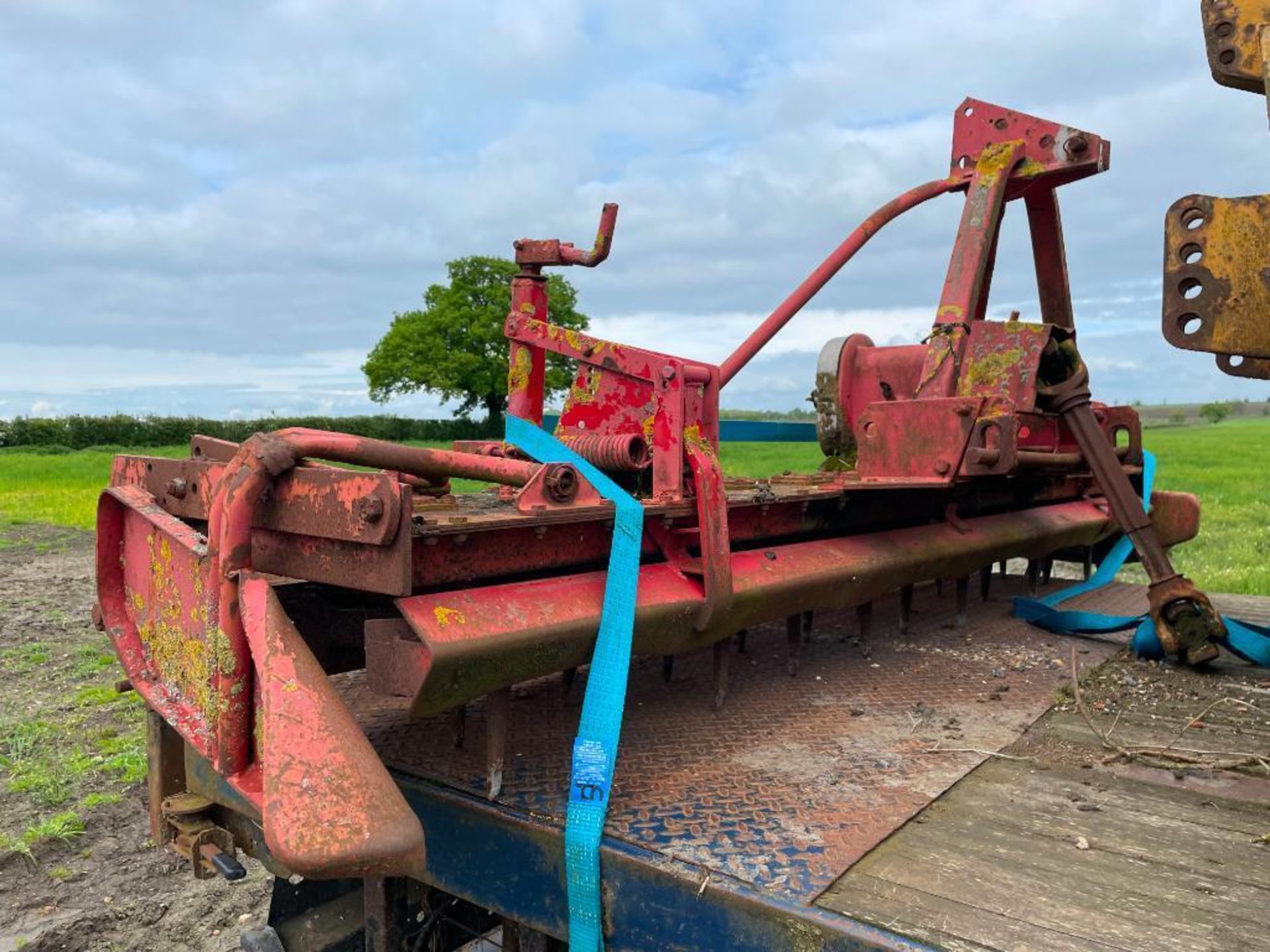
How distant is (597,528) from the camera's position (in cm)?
240

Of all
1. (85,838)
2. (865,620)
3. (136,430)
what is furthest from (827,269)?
(136,430)

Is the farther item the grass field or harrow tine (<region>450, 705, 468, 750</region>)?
the grass field

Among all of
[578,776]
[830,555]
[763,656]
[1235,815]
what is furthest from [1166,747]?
[578,776]

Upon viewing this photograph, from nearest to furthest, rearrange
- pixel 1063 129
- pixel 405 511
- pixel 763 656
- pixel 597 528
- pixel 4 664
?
1. pixel 405 511
2. pixel 597 528
3. pixel 763 656
4. pixel 1063 129
5. pixel 4 664

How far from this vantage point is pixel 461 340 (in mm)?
40906

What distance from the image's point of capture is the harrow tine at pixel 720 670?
2740mm

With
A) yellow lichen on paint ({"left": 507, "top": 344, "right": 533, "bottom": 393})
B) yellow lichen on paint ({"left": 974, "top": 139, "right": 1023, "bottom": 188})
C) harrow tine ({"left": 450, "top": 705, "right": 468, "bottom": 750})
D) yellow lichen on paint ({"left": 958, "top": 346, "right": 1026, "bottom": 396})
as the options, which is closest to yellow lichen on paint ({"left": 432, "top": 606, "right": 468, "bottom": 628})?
harrow tine ({"left": 450, "top": 705, "right": 468, "bottom": 750})

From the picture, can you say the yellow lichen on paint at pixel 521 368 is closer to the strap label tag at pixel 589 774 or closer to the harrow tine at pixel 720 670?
the harrow tine at pixel 720 670

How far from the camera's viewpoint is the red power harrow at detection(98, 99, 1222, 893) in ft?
5.98

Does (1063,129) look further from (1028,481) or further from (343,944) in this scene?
(343,944)

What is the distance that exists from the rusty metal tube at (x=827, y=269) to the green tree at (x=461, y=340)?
116 feet

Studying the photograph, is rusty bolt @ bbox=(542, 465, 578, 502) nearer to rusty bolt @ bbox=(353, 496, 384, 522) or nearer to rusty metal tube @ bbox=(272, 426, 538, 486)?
rusty metal tube @ bbox=(272, 426, 538, 486)

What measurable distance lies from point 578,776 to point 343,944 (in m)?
1.04

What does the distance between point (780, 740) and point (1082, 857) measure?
80 centimetres
